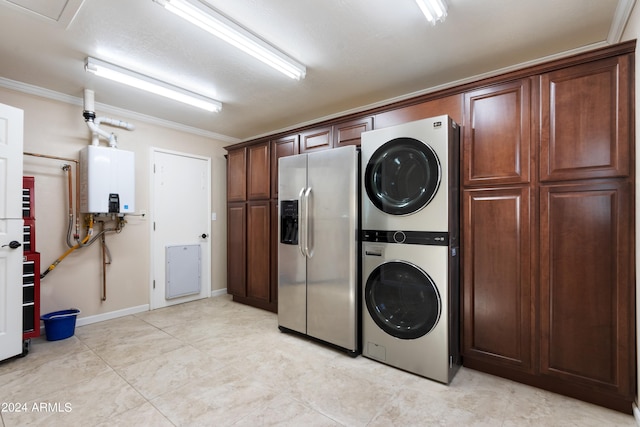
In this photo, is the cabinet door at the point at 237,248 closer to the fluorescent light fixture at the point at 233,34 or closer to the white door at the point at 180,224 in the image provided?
the white door at the point at 180,224

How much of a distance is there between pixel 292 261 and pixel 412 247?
126 cm

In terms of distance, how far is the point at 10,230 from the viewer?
2.49 metres

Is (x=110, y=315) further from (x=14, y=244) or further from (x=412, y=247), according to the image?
(x=412, y=247)

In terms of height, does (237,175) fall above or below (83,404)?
above

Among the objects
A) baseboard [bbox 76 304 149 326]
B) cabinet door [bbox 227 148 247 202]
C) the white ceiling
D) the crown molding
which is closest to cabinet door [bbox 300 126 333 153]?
the white ceiling

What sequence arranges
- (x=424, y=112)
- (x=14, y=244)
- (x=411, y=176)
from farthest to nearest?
(x=424, y=112) → (x=14, y=244) → (x=411, y=176)

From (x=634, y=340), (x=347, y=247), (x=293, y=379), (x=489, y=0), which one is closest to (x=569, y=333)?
(x=634, y=340)

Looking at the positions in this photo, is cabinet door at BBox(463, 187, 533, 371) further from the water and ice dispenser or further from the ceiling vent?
the ceiling vent

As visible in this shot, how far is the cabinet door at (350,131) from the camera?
9.81 ft

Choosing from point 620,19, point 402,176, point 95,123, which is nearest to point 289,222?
point 402,176

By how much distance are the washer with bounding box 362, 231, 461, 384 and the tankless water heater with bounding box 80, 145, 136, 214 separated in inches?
113

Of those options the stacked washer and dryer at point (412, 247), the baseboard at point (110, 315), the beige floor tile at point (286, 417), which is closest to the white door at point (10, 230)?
the baseboard at point (110, 315)

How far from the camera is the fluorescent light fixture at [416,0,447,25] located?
1803 mm

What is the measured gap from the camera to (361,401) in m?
2.00
